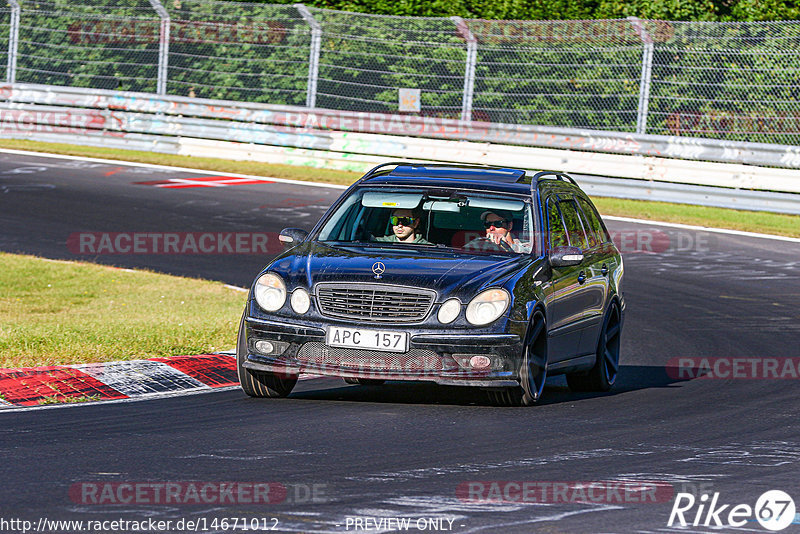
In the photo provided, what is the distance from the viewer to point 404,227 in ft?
34.1

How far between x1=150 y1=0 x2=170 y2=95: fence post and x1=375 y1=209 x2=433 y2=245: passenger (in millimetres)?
17438

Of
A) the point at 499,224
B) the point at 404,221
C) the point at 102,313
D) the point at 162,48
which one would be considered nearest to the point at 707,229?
the point at 102,313

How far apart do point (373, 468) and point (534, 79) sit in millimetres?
17671

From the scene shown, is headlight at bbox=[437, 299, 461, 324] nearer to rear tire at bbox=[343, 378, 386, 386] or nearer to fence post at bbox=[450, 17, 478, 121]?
rear tire at bbox=[343, 378, 386, 386]

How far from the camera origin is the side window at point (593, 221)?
11.6 m

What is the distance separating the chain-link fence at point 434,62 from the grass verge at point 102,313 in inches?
→ 390

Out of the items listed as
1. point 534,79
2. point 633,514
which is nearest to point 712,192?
point 534,79

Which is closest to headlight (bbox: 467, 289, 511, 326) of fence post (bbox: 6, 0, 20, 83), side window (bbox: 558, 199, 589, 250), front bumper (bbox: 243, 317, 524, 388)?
front bumper (bbox: 243, 317, 524, 388)

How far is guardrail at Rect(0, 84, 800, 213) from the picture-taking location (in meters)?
22.9

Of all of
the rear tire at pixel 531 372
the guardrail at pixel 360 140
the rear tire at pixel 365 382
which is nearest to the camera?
the rear tire at pixel 531 372

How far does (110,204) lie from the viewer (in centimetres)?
2108

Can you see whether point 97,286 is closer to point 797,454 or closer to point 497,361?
point 497,361

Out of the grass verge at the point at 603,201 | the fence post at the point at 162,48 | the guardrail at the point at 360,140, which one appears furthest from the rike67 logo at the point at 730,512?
the fence post at the point at 162,48

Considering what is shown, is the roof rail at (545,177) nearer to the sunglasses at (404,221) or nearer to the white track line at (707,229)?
the sunglasses at (404,221)
